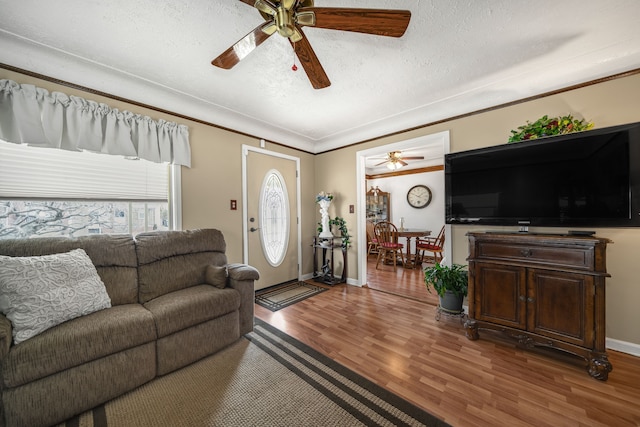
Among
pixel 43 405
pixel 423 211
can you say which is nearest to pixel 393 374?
pixel 43 405

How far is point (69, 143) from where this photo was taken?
2.04 metres

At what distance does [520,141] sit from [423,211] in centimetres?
413

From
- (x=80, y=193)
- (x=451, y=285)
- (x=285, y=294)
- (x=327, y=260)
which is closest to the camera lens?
(x=80, y=193)

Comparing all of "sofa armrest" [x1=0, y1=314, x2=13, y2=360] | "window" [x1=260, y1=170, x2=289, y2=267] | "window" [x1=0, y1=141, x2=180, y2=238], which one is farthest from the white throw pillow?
"window" [x1=260, y1=170, x2=289, y2=267]

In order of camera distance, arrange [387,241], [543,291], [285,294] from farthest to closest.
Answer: [387,241] → [285,294] → [543,291]

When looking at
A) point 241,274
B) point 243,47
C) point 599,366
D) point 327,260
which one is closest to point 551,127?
point 599,366

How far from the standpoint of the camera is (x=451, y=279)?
2557mm

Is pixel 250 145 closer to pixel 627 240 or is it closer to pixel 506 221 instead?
pixel 506 221

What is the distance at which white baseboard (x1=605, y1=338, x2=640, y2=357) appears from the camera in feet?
6.41

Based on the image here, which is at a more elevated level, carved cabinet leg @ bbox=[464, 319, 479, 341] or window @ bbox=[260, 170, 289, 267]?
window @ bbox=[260, 170, 289, 267]

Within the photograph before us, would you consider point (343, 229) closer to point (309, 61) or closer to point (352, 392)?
point (352, 392)

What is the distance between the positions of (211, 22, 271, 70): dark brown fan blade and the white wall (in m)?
5.43

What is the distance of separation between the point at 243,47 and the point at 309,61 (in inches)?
17.2

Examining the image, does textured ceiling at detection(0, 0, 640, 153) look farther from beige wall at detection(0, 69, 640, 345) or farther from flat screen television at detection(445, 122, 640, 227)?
flat screen television at detection(445, 122, 640, 227)
